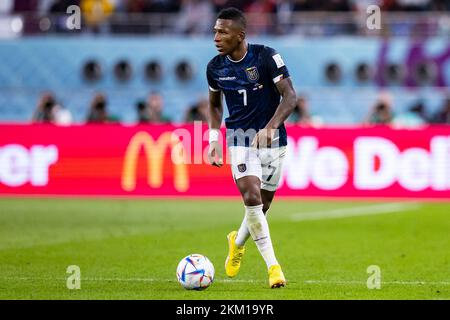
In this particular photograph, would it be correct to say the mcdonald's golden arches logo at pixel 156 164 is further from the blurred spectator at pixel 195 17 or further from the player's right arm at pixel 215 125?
the player's right arm at pixel 215 125

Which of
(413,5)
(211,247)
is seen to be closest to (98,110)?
(413,5)

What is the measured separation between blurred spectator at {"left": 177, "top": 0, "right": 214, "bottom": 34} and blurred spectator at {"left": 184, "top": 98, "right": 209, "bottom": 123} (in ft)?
14.5

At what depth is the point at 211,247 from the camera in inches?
566

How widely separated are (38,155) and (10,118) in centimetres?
529

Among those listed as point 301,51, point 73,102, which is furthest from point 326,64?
point 73,102

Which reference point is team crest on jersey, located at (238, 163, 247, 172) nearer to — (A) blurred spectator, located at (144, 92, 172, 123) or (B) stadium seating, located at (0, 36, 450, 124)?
(A) blurred spectator, located at (144, 92, 172, 123)

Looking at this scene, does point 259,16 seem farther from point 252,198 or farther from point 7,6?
point 252,198

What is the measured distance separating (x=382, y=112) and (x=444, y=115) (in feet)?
9.20

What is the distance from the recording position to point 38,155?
2212cm

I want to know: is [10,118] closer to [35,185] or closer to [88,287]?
[35,185]

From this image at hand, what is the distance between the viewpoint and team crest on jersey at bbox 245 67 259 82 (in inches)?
417

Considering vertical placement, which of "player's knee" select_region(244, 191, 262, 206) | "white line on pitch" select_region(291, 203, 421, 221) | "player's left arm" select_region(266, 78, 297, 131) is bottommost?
"white line on pitch" select_region(291, 203, 421, 221)

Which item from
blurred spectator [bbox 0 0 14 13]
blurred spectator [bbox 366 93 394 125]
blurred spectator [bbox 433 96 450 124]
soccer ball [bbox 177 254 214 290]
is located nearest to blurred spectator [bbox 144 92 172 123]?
blurred spectator [bbox 366 93 394 125]

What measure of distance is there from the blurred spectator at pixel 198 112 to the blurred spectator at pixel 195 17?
4434 millimetres
